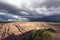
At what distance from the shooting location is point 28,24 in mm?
26719

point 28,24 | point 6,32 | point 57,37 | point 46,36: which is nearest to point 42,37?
point 46,36

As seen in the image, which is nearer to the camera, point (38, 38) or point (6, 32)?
point (38, 38)

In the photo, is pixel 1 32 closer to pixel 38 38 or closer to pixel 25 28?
pixel 25 28

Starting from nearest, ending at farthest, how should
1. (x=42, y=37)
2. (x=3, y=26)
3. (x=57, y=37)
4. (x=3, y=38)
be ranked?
1. (x=42, y=37)
2. (x=57, y=37)
3. (x=3, y=38)
4. (x=3, y=26)

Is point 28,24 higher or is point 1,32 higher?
point 28,24

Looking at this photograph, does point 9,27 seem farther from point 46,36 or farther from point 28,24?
point 46,36

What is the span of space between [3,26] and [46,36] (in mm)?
20712

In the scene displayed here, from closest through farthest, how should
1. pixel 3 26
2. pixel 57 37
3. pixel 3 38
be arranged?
1. pixel 57 37
2. pixel 3 38
3. pixel 3 26

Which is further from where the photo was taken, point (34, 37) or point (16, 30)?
point (16, 30)

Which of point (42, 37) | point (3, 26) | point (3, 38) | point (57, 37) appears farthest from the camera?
point (3, 26)

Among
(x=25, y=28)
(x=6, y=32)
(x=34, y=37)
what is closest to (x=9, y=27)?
(x=6, y=32)

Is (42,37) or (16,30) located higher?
(42,37)

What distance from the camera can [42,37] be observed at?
9.05 meters

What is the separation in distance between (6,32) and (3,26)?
1.76m
